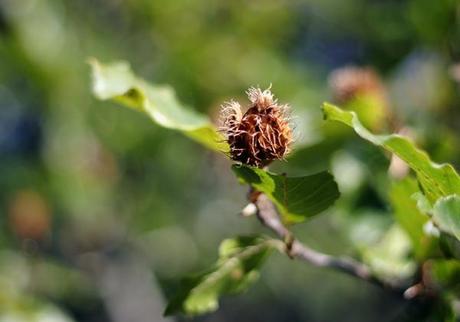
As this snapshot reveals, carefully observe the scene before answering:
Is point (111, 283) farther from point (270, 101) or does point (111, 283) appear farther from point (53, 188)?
point (270, 101)

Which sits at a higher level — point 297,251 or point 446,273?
point 297,251

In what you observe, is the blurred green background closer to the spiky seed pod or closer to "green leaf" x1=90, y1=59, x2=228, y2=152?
"green leaf" x1=90, y1=59, x2=228, y2=152

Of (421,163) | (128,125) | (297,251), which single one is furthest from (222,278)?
(128,125)

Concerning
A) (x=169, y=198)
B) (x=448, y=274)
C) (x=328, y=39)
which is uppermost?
(x=328, y=39)

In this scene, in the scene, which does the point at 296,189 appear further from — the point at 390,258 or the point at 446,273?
the point at 390,258

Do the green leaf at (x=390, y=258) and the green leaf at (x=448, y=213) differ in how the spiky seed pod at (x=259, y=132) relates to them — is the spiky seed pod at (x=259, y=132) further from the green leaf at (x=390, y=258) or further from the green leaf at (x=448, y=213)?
the green leaf at (x=390, y=258)

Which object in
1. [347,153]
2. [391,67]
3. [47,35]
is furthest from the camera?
[47,35]

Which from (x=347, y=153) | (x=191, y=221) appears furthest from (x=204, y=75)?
(x=347, y=153)
